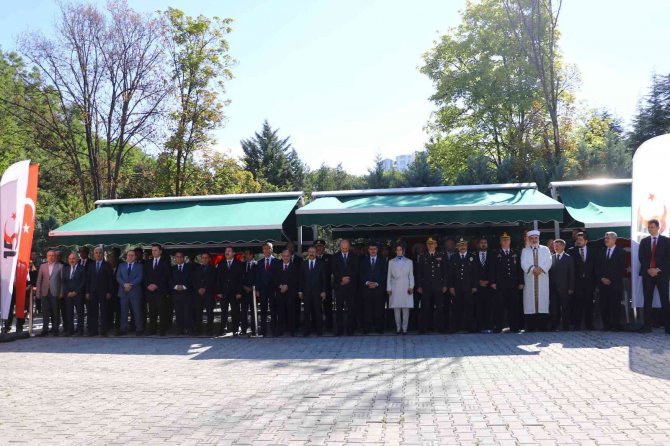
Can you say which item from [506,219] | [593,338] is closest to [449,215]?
[506,219]

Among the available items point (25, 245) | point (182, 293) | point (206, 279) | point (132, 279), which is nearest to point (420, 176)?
point (206, 279)

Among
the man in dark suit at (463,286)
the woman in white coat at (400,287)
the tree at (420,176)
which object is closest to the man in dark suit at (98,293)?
the woman in white coat at (400,287)

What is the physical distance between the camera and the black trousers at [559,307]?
11.3 metres

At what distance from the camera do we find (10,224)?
12.4m

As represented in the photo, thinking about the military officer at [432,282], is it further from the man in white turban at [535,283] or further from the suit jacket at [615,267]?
the suit jacket at [615,267]

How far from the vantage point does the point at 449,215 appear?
11.9 metres

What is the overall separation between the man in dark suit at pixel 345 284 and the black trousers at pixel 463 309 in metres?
1.89

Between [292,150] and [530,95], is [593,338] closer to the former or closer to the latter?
[530,95]

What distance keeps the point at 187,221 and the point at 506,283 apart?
21.9 ft

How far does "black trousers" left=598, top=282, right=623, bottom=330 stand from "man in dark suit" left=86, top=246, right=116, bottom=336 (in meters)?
9.68

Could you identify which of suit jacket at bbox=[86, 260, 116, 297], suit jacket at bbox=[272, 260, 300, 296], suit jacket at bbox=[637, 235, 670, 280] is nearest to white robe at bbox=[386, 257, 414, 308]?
suit jacket at bbox=[272, 260, 300, 296]

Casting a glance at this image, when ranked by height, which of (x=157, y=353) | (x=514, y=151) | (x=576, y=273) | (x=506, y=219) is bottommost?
(x=157, y=353)

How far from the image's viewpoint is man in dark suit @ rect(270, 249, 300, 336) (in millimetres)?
12023

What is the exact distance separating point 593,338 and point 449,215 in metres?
3.33
